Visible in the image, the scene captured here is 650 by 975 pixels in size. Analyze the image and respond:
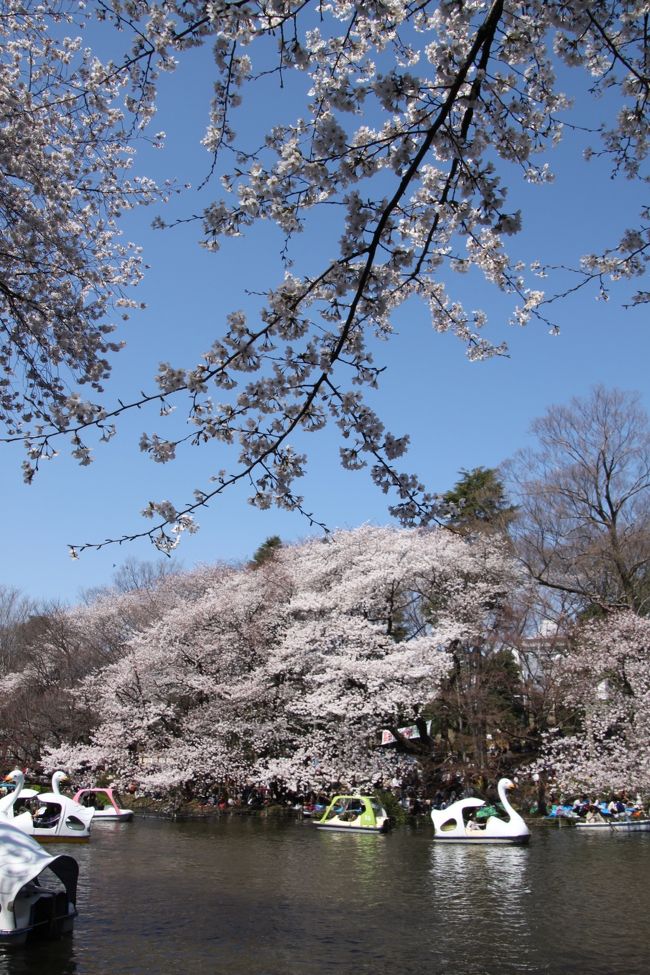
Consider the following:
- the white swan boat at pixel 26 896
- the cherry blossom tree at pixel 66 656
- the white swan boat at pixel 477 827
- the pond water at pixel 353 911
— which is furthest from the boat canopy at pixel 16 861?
the cherry blossom tree at pixel 66 656

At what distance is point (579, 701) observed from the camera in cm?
1942

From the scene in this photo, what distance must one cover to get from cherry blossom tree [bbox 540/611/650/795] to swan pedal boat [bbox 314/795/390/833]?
4.64 metres

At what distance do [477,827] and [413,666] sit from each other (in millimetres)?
5048

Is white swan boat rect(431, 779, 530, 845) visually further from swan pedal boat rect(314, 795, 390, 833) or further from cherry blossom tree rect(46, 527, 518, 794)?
cherry blossom tree rect(46, 527, 518, 794)

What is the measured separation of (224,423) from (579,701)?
1793 cm

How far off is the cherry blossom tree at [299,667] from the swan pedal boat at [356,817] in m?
1.07

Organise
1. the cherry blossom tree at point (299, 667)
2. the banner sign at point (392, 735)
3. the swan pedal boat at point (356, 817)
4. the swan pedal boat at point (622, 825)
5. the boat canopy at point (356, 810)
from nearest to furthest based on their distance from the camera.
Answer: the swan pedal boat at point (622, 825)
the swan pedal boat at point (356, 817)
the boat canopy at point (356, 810)
the cherry blossom tree at point (299, 667)
the banner sign at point (392, 735)

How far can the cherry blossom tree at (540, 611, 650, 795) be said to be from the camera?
17281mm

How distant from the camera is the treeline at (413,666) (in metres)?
19.4

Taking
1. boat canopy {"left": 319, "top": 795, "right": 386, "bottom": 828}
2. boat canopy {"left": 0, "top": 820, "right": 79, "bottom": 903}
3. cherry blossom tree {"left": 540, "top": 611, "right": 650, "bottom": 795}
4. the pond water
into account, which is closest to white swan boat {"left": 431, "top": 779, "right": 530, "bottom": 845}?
the pond water

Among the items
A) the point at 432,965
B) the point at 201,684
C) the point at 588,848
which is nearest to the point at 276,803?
the point at 201,684

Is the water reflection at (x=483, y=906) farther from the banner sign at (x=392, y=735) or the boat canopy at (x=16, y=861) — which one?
the banner sign at (x=392, y=735)

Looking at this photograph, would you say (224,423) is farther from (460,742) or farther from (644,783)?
(460,742)

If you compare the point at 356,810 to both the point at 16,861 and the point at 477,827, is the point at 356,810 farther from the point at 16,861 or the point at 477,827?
the point at 16,861
